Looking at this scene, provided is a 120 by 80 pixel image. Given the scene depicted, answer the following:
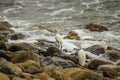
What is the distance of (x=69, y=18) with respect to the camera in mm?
18234

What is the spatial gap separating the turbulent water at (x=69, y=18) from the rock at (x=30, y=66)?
4.49m

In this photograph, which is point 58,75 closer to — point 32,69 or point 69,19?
point 32,69

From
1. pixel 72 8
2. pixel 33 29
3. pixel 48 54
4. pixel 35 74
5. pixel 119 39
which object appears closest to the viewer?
pixel 35 74

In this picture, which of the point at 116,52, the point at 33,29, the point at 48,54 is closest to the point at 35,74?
the point at 48,54

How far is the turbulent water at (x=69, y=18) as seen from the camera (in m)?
13.5

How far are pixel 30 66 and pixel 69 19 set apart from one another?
10418 mm

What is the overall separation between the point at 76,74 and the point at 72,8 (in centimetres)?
1386

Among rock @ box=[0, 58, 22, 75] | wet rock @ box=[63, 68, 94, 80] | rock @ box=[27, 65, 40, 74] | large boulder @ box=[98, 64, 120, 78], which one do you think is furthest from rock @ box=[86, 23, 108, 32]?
rock @ box=[0, 58, 22, 75]

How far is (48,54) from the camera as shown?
9992mm

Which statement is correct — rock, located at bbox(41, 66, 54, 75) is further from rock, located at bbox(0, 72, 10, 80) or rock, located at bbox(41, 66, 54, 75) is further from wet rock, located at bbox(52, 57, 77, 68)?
rock, located at bbox(0, 72, 10, 80)

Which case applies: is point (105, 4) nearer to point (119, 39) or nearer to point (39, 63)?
point (119, 39)

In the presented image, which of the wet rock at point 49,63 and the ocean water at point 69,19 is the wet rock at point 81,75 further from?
the ocean water at point 69,19

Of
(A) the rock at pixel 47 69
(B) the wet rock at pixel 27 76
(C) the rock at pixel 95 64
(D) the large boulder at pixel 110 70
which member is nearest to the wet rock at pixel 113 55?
(C) the rock at pixel 95 64

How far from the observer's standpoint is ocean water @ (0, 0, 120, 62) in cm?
1309
